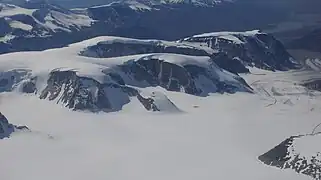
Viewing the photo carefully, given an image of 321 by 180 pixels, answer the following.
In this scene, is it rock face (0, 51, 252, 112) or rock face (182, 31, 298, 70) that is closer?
rock face (0, 51, 252, 112)

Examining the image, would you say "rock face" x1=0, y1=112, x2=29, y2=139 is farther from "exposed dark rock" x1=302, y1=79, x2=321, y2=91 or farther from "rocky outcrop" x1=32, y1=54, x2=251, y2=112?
"exposed dark rock" x1=302, y1=79, x2=321, y2=91

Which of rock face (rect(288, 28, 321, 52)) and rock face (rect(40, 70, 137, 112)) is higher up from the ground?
rock face (rect(40, 70, 137, 112))

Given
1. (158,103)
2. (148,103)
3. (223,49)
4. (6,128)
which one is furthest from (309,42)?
(6,128)

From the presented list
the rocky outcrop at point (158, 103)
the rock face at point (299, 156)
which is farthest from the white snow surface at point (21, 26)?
the rock face at point (299, 156)

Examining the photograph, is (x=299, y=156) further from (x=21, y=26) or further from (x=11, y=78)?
(x=21, y=26)

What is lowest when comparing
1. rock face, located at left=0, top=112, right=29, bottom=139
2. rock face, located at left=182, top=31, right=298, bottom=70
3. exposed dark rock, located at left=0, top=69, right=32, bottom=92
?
rock face, located at left=182, top=31, right=298, bottom=70

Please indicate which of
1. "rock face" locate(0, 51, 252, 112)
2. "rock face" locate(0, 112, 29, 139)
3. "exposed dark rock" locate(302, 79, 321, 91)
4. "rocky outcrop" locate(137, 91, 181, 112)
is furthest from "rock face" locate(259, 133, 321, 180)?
"exposed dark rock" locate(302, 79, 321, 91)

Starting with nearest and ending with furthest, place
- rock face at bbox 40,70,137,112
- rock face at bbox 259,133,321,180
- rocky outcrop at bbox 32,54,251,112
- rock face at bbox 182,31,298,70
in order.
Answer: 1. rock face at bbox 259,133,321,180
2. rock face at bbox 40,70,137,112
3. rocky outcrop at bbox 32,54,251,112
4. rock face at bbox 182,31,298,70
